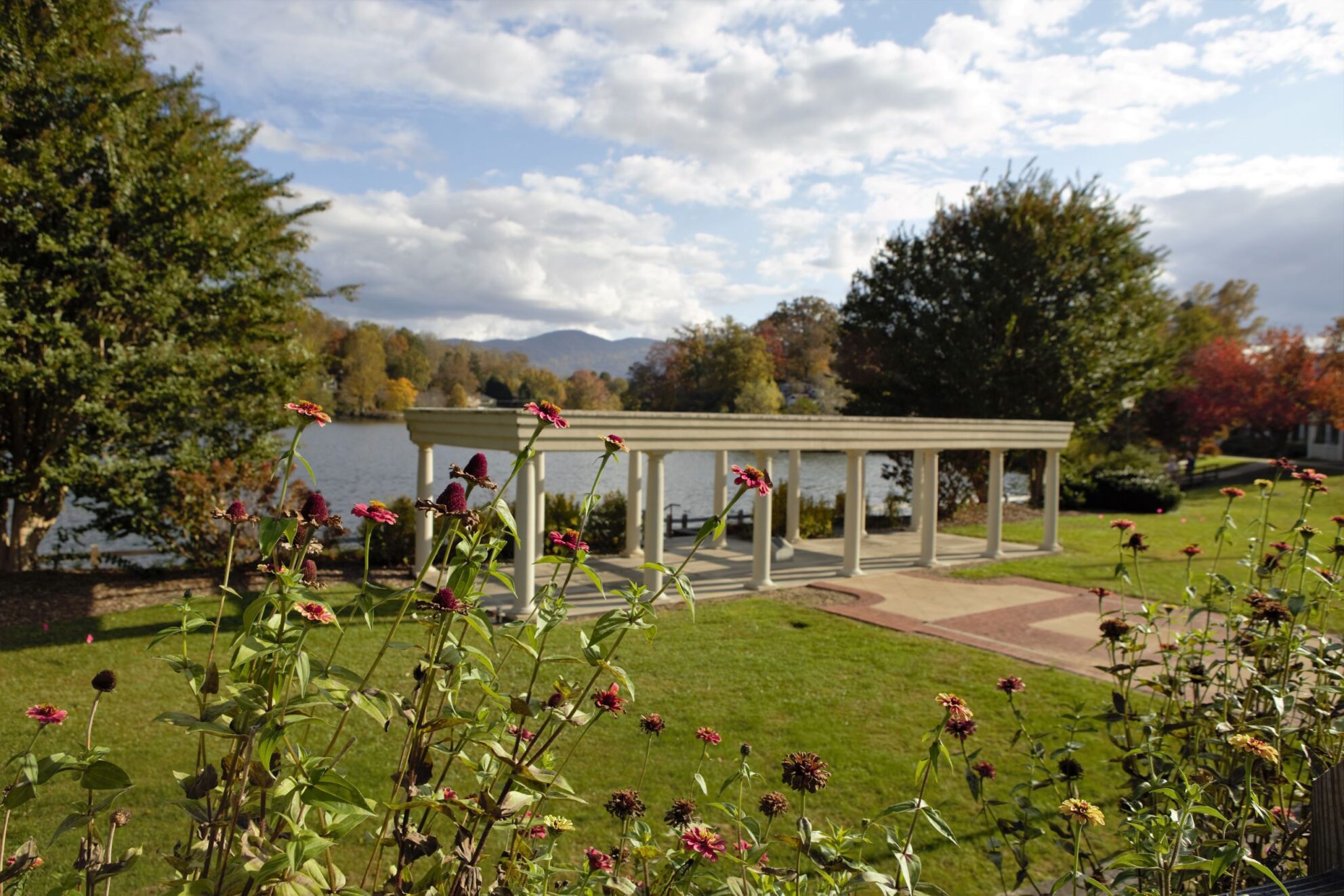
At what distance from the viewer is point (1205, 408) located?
3816 centimetres

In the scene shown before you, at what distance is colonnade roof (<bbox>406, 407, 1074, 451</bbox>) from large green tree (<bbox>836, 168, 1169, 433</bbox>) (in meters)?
8.17

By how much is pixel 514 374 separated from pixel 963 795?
56654 mm

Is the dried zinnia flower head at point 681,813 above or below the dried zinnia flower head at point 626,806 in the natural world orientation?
above

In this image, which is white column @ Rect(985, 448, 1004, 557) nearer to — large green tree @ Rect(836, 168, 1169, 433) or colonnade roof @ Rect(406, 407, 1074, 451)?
colonnade roof @ Rect(406, 407, 1074, 451)

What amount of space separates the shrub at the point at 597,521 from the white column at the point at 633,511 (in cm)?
62

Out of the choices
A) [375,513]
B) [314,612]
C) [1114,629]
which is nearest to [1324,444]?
[1114,629]

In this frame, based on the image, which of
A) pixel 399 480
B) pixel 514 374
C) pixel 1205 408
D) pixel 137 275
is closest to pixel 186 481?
pixel 137 275

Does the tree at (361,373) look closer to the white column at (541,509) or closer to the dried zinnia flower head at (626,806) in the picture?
the white column at (541,509)

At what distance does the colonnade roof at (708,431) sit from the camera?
34.4 feet

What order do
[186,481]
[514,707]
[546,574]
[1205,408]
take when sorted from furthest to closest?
[1205,408]
[546,574]
[186,481]
[514,707]

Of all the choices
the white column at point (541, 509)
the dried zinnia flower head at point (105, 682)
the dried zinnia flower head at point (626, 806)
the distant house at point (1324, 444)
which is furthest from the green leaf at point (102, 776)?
the distant house at point (1324, 444)

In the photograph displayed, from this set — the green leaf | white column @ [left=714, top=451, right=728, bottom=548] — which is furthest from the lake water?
the green leaf

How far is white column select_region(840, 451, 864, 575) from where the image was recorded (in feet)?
47.6

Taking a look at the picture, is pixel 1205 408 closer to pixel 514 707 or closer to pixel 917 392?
pixel 917 392
